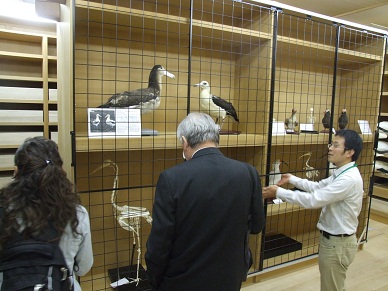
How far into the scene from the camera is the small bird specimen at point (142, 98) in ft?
6.33

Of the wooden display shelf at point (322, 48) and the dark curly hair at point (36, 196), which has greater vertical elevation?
the wooden display shelf at point (322, 48)

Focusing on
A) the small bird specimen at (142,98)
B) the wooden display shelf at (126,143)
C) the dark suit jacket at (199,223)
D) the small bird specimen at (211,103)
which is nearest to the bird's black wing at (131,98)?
the small bird specimen at (142,98)

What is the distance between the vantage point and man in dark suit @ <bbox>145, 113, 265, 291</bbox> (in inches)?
44.5

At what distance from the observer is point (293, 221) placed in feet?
10.4

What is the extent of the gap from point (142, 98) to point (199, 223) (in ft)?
3.59

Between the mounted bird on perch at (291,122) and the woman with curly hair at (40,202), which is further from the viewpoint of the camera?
the mounted bird on perch at (291,122)

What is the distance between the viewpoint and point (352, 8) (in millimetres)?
3119

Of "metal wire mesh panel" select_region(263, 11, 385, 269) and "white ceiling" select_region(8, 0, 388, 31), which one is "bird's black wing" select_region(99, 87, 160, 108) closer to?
"metal wire mesh panel" select_region(263, 11, 385, 269)

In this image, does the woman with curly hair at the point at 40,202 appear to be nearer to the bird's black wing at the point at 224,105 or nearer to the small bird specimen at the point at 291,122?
the bird's black wing at the point at 224,105

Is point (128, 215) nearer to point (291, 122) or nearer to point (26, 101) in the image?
point (291, 122)

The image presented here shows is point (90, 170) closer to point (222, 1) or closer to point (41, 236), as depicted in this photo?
point (41, 236)

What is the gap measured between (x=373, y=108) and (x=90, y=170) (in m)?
2.82

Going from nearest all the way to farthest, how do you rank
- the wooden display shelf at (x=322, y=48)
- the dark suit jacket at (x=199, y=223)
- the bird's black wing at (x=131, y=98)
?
the dark suit jacket at (x=199, y=223), the bird's black wing at (x=131, y=98), the wooden display shelf at (x=322, y=48)

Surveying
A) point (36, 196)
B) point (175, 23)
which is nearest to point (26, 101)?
point (175, 23)
